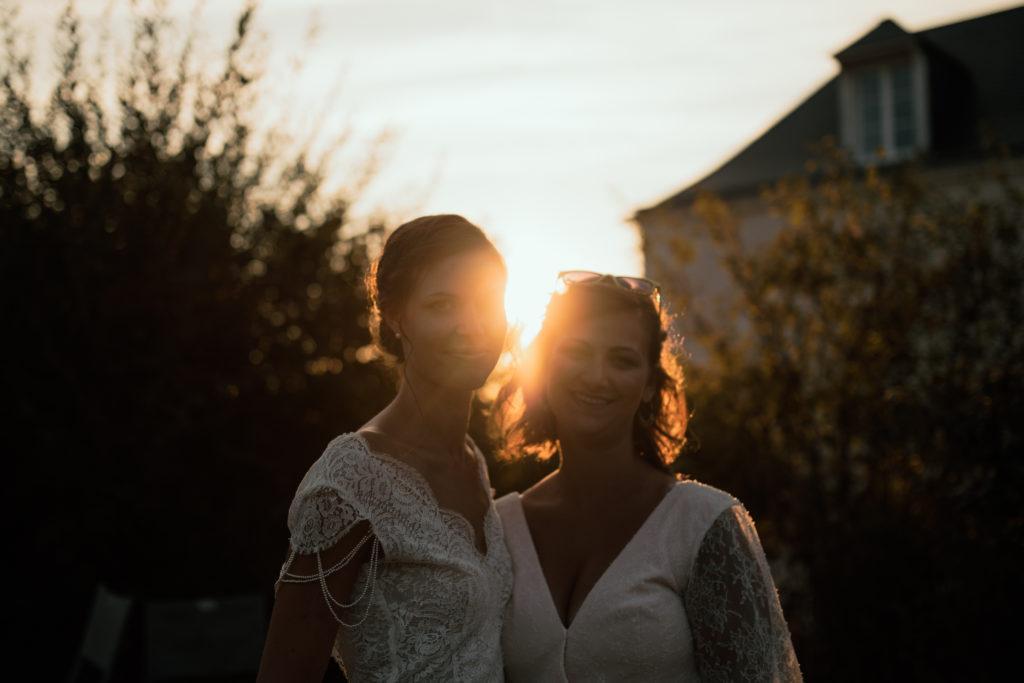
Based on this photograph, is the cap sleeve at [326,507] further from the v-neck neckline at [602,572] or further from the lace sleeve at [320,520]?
the v-neck neckline at [602,572]

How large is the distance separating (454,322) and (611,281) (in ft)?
2.08

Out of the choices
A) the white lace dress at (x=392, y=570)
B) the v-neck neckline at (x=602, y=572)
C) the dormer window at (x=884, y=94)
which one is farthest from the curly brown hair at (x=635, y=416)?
the dormer window at (x=884, y=94)

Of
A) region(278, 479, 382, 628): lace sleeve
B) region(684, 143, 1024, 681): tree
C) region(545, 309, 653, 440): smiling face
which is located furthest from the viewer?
region(684, 143, 1024, 681): tree

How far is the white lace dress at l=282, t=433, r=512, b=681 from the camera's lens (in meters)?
2.55

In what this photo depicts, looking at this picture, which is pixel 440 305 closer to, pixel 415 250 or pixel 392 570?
pixel 415 250

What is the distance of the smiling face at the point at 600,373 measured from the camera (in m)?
3.19

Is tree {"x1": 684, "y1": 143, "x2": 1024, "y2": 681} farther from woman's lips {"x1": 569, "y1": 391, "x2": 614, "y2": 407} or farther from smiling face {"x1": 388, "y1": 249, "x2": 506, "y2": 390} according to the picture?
smiling face {"x1": 388, "y1": 249, "x2": 506, "y2": 390}

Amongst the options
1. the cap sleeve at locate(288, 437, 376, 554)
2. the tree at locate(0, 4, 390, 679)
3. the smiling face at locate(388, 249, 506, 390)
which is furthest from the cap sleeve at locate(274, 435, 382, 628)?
the tree at locate(0, 4, 390, 679)

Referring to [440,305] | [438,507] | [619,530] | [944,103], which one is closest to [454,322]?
[440,305]

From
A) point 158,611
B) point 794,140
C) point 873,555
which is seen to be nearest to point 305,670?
point 158,611

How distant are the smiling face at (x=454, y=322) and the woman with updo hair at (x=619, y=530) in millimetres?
423

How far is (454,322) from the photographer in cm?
282

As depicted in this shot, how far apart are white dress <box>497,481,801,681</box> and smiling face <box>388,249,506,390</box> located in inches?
25.7

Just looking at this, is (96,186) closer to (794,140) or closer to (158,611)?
(158,611)
